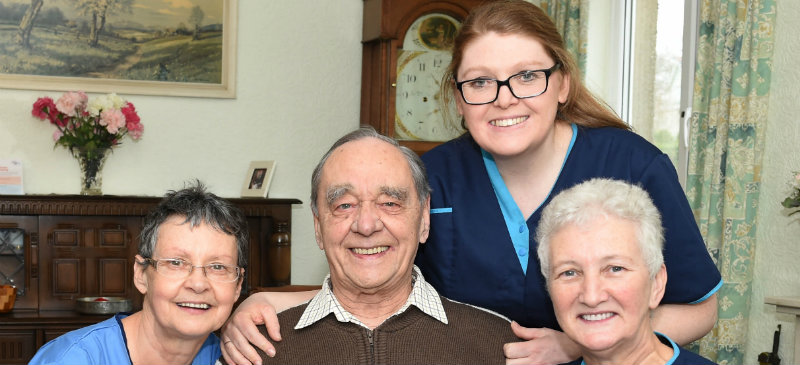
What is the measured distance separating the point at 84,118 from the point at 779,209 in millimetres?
3408

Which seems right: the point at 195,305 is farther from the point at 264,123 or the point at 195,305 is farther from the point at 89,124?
the point at 264,123

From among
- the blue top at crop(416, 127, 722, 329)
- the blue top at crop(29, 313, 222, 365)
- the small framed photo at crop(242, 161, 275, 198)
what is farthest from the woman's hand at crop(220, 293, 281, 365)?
the small framed photo at crop(242, 161, 275, 198)

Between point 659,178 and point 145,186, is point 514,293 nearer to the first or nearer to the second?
point 659,178

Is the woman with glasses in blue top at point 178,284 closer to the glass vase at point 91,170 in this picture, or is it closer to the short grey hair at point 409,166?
the short grey hair at point 409,166

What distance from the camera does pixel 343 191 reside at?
2059 mm

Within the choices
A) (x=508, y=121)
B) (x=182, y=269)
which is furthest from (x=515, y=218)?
(x=182, y=269)

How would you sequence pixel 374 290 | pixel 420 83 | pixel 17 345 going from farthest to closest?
pixel 420 83, pixel 17 345, pixel 374 290

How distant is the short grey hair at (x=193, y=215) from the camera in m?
1.98

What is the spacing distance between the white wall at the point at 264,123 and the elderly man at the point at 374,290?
303cm

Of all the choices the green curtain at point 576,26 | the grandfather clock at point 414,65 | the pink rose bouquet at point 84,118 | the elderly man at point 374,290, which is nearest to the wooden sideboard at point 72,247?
the pink rose bouquet at point 84,118

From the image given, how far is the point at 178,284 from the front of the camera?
1.94 metres

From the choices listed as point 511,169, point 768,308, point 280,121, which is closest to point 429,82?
point 280,121

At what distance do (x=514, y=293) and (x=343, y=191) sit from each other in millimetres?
517

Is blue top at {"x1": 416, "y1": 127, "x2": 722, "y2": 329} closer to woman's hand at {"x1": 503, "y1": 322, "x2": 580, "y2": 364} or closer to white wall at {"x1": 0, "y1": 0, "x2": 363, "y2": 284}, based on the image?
woman's hand at {"x1": 503, "y1": 322, "x2": 580, "y2": 364}
